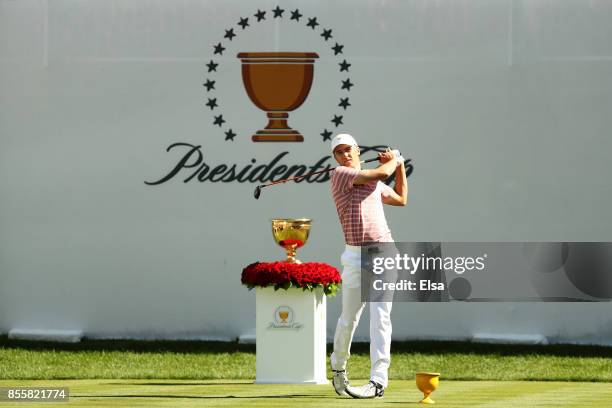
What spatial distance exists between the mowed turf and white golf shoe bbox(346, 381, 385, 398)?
0.20ft

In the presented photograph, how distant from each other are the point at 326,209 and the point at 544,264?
2220mm

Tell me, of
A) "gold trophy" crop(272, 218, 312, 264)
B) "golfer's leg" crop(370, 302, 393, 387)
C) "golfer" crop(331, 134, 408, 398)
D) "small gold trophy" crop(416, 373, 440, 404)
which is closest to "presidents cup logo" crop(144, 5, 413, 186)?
"gold trophy" crop(272, 218, 312, 264)

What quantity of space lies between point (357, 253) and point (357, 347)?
15.0 feet

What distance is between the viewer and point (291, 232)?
10.6 metres

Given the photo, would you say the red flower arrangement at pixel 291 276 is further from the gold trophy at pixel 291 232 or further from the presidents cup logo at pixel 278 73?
the presidents cup logo at pixel 278 73

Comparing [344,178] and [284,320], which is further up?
[344,178]

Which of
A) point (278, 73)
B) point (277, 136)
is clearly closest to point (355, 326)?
point (277, 136)

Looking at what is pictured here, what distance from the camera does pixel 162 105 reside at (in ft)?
46.2

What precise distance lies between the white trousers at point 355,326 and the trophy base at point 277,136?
16.0 feet

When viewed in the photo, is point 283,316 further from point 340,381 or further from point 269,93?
point 269,93

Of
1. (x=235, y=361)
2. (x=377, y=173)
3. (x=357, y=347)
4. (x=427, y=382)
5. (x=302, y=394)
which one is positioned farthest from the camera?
(x=357, y=347)

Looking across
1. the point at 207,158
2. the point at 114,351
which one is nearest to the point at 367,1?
the point at 207,158

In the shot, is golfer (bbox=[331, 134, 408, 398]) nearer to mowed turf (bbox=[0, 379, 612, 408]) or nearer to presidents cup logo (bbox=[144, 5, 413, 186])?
mowed turf (bbox=[0, 379, 612, 408])

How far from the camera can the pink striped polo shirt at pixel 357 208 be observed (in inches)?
359
